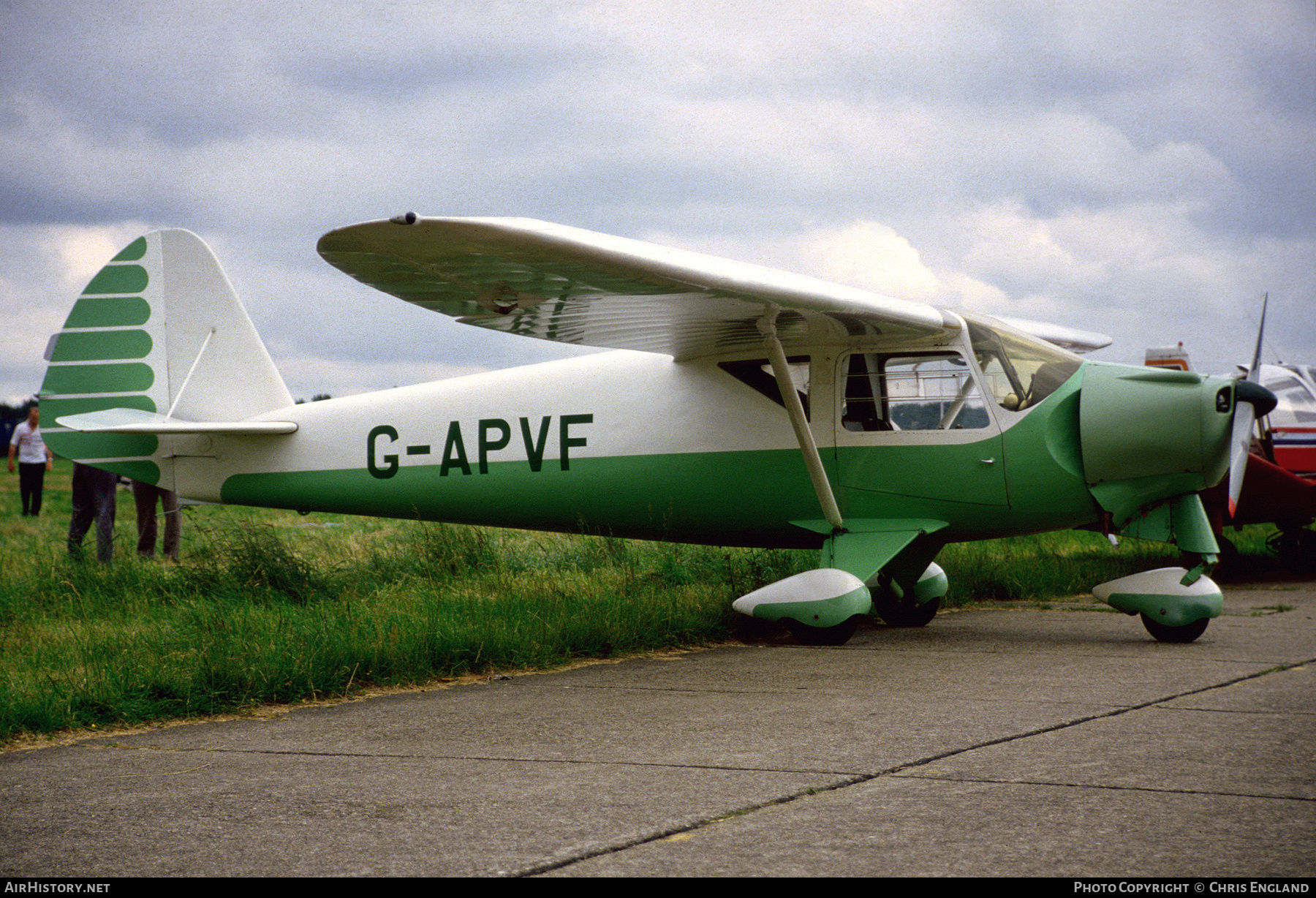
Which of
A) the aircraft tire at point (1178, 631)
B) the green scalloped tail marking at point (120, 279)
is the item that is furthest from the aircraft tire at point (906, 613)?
the green scalloped tail marking at point (120, 279)

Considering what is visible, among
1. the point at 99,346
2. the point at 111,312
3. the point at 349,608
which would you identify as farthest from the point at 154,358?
the point at 349,608

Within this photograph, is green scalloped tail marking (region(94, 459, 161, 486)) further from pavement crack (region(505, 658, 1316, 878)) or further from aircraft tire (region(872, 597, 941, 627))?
pavement crack (region(505, 658, 1316, 878))

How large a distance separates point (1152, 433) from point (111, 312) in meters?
7.93

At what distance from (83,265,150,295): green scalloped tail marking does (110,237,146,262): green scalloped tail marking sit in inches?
2.2

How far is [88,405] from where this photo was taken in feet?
30.5

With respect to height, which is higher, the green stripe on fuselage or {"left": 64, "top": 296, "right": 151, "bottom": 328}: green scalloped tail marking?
{"left": 64, "top": 296, "right": 151, "bottom": 328}: green scalloped tail marking

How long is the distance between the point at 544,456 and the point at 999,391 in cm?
312

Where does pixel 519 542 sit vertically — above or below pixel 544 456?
below

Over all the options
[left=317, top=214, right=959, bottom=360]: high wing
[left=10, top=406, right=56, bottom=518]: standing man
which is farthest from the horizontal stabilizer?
[left=10, top=406, right=56, bottom=518]: standing man

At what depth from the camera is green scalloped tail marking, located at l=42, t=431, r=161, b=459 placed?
921 cm
